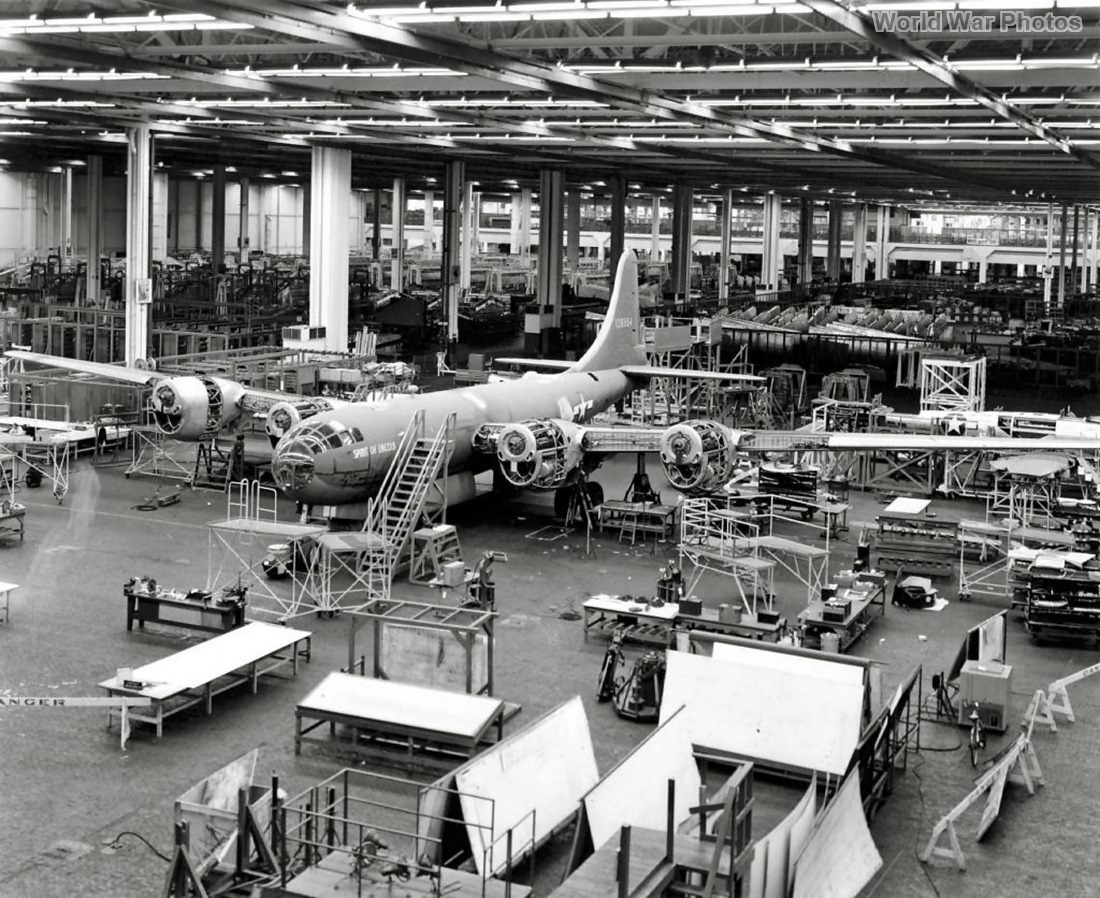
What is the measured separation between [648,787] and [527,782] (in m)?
1.80

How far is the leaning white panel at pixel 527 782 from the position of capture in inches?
763

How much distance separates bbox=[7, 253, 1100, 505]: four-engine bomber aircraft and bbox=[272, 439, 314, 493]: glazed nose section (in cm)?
3

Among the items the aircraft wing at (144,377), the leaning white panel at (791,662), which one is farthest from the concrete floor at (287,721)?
the aircraft wing at (144,377)

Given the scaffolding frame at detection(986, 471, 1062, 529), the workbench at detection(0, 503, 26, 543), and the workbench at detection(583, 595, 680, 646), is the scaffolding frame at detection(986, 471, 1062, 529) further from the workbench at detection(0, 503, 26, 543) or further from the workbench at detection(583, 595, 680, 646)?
the workbench at detection(0, 503, 26, 543)

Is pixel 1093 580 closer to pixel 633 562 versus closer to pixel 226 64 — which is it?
pixel 633 562

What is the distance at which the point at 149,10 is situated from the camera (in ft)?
109

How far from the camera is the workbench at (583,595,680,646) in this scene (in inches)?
1158

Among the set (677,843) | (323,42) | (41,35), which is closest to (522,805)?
(677,843)

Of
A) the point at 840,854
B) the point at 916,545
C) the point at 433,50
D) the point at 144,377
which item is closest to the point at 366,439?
the point at 433,50

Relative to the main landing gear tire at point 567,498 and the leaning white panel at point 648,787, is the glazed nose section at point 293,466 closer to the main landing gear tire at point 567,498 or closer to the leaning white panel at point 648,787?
the main landing gear tire at point 567,498

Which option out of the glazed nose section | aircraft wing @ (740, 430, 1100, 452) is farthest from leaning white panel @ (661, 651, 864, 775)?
aircraft wing @ (740, 430, 1100, 452)

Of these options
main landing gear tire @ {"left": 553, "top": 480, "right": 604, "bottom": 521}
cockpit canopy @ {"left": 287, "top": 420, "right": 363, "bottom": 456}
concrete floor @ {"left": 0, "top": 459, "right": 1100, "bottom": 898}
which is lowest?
concrete floor @ {"left": 0, "top": 459, "right": 1100, "bottom": 898}

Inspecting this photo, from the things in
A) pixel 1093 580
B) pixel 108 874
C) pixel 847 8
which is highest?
pixel 847 8

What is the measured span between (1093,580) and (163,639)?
2105 centimetres
